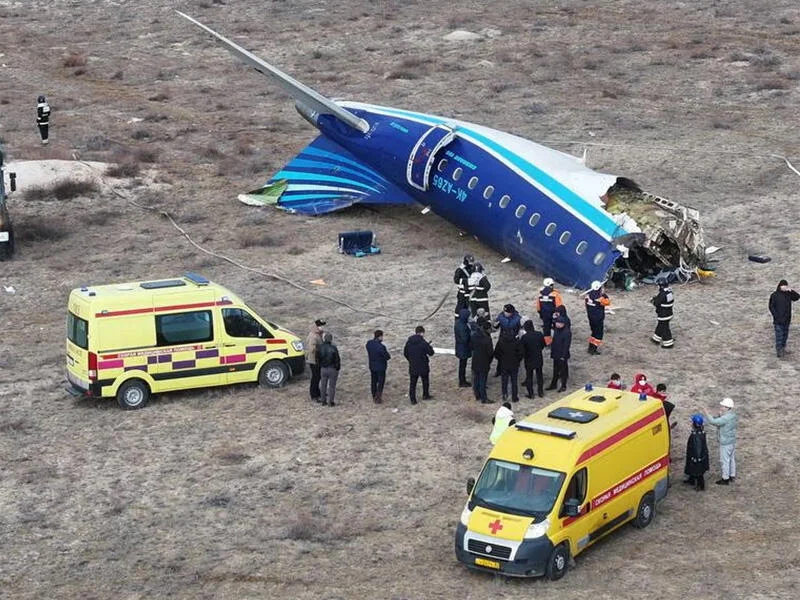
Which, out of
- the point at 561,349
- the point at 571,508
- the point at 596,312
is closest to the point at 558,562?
the point at 571,508

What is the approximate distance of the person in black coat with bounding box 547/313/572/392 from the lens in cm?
2764

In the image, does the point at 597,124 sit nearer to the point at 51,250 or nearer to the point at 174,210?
the point at 174,210

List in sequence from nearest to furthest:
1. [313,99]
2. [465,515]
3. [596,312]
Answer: [465,515], [596,312], [313,99]

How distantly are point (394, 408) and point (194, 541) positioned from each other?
5.92 m

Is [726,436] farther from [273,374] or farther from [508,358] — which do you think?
[273,374]

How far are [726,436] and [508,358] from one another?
15.7 feet

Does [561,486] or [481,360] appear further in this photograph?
[481,360]

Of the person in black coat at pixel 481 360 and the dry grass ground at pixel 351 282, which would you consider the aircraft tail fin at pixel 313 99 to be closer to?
the dry grass ground at pixel 351 282

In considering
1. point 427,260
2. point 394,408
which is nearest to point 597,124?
point 427,260

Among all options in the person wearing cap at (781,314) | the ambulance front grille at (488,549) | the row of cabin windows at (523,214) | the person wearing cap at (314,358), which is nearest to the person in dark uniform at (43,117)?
the row of cabin windows at (523,214)

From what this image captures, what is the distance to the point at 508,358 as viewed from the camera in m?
27.1

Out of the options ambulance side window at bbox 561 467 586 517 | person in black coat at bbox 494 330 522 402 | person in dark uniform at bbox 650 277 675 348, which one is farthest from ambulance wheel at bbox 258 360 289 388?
ambulance side window at bbox 561 467 586 517

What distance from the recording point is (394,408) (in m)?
27.3

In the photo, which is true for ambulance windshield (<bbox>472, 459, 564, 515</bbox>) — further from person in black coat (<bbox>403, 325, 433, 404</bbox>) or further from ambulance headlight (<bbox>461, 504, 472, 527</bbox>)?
person in black coat (<bbox>403, 325, 433, 404</bbox>)
